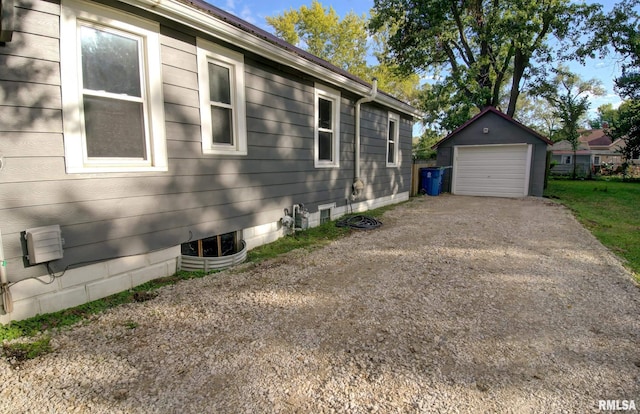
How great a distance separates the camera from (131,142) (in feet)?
11.3

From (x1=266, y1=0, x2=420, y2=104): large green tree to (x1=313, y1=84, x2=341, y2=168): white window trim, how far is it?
60.6ft

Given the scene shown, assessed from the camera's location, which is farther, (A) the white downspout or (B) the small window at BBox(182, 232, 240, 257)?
(A) the white downspout

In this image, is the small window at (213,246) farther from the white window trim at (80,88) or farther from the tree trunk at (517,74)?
the tree trunk at (517,74)

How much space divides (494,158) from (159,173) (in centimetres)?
1278

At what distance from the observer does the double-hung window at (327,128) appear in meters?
6.29

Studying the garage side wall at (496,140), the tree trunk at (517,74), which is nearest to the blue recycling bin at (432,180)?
the garage side wall at (496,140)

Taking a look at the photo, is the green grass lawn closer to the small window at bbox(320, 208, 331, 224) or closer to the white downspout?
the white downspout

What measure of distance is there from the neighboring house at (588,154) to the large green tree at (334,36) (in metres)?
16.6

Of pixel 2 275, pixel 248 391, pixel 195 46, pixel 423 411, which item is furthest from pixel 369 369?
pixel 195 46

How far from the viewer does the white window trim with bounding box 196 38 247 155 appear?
4047mm

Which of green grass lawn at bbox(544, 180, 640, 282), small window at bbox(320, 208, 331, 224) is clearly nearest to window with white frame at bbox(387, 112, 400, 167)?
small window at bbox(320, 208, 331, 224)

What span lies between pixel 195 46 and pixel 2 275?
3.04 metres

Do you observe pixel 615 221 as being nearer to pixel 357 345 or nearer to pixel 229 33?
pixel 357 345

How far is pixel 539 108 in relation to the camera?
4038 centimetres
